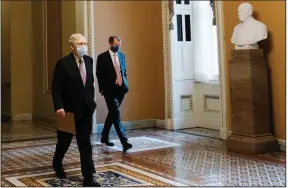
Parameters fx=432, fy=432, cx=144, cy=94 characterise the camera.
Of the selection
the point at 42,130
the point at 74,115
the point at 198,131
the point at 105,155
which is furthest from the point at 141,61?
the point at 74,115

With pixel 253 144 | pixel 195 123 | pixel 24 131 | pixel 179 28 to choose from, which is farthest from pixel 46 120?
pixel 253 144

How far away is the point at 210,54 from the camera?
7770mm

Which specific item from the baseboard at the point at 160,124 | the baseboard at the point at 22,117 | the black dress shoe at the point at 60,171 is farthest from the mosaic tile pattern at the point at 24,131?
the black dress shoe at the point at 60,171

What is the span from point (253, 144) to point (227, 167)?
786 mm

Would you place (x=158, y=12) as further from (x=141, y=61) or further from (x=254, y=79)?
(x=254, y=79)

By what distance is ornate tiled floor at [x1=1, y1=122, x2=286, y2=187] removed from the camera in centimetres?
399

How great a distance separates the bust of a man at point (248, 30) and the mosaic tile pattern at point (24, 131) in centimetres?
346

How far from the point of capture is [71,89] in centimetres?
380

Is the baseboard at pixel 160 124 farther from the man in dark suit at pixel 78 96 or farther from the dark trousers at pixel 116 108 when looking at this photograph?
the man in dark suit at pixel 78 96

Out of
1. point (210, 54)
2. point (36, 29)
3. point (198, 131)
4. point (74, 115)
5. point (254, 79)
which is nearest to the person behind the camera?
point (74, 115)

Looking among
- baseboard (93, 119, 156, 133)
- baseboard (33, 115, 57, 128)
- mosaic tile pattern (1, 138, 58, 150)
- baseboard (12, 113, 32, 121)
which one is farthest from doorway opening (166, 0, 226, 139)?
baseboard (12, 113, 32, 121)

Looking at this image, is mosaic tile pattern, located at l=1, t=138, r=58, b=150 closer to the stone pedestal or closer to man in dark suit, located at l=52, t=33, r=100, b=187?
man in dark suit, located at l=52, t=33, r=100, b=187

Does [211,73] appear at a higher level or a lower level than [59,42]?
lower

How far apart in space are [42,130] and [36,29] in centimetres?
289
